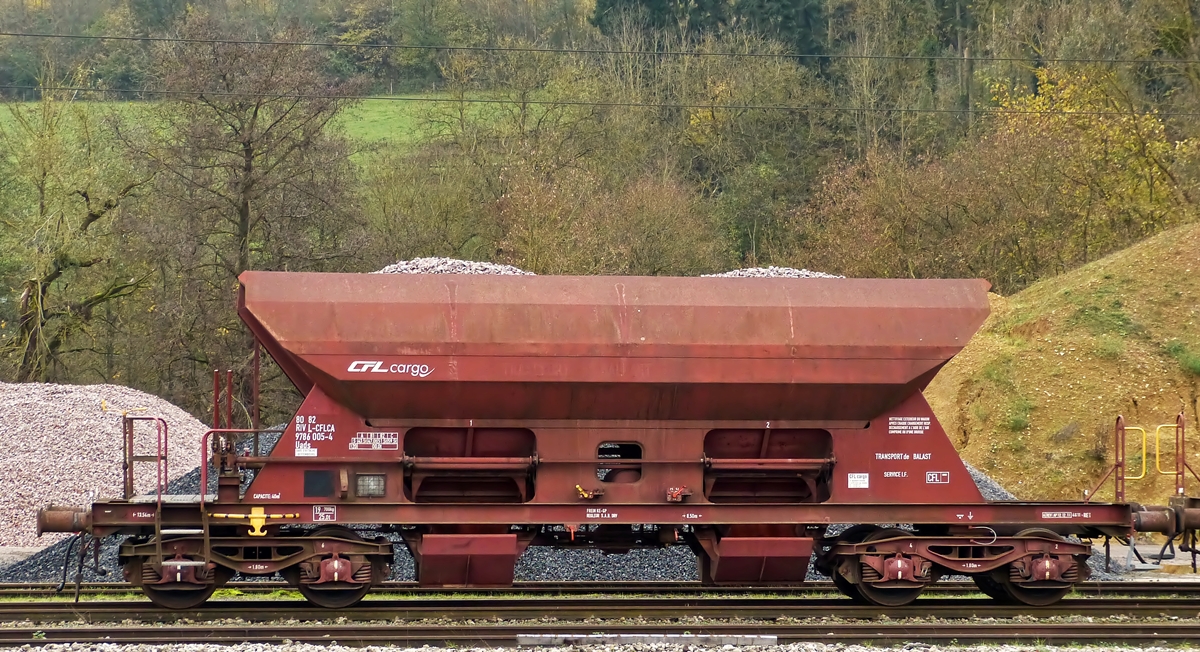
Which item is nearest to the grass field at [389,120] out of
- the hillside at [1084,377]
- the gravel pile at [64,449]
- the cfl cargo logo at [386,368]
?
the gravel pile at [64,449]

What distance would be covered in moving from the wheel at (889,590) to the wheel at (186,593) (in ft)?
21.2

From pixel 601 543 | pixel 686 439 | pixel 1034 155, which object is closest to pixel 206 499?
pixel 601 543

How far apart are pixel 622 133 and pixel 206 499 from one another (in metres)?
36.2

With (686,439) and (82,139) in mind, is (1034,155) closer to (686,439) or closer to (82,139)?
(686,439)

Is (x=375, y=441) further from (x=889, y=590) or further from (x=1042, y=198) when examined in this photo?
(x=1042, y=198)

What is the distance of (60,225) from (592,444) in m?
27.4

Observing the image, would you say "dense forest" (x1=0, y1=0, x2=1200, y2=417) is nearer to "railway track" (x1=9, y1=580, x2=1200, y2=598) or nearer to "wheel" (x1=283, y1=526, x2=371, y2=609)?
"railway track" (x1=9, y1=580, x2=1200, y2=598)

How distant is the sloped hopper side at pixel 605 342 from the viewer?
10.2 meters

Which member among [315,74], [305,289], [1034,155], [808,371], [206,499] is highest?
[315,74]

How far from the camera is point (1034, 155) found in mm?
31781

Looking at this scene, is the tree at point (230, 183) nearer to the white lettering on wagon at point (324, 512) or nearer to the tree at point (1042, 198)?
the tree at point (1042, 198)

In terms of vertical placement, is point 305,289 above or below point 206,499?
above

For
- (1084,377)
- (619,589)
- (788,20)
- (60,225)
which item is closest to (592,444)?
(619,589)

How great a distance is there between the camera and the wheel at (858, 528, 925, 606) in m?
11.0
